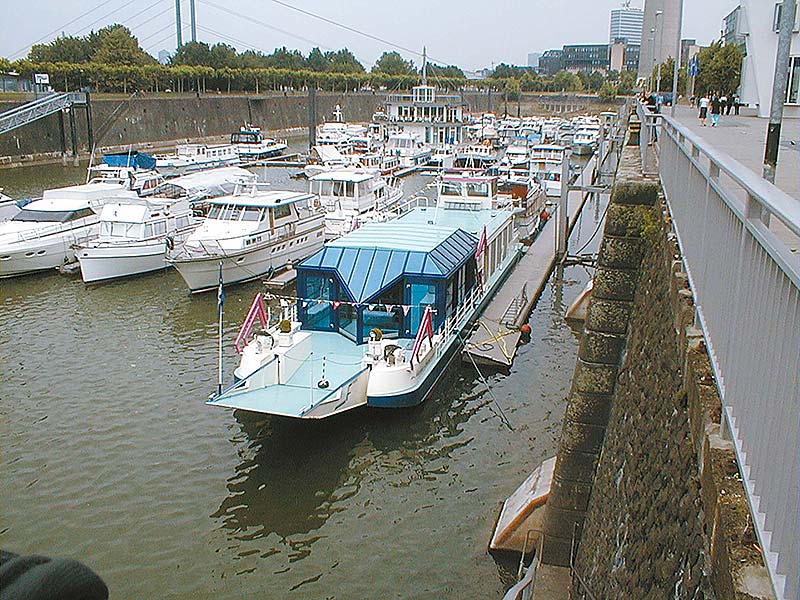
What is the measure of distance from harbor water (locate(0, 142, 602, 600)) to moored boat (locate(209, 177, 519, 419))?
30.6 inches

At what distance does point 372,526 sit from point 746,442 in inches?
341

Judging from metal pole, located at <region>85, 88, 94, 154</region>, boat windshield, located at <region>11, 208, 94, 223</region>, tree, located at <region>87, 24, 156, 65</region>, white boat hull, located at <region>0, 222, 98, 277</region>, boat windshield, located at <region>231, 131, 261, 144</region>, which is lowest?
A: white boat hull, located at <region>0, 222, 98, 277</region>

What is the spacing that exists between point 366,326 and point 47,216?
16.6 metres

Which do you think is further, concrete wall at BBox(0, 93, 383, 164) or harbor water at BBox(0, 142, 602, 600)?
concrete wall at BBox(0, 93, 383, 164)

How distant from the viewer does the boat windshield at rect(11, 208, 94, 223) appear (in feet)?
90.1

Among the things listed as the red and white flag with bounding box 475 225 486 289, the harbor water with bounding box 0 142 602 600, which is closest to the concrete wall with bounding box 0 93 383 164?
the harbor water with bounding box 0 142 602 600

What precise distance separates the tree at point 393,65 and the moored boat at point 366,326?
136 meters

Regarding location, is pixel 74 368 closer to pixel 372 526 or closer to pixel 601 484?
pixel 372 526

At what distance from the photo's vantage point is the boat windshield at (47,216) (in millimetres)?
27453

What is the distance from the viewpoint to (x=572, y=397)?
366 inches

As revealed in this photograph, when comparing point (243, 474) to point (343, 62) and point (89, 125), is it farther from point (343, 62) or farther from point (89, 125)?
point (343, 62)

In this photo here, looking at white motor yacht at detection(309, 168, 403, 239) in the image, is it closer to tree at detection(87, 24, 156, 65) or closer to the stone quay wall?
the stone quay wall

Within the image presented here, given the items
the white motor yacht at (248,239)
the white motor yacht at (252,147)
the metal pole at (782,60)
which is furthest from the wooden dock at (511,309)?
the white motor yacht at (252,147)

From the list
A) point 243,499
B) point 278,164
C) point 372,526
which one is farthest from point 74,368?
point 278,164
